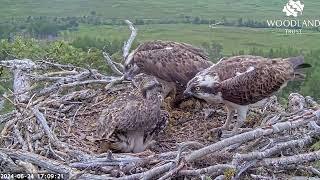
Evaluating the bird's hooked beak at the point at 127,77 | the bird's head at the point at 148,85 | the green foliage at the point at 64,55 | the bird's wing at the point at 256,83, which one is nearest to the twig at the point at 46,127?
the bird's head at the point at 148,85

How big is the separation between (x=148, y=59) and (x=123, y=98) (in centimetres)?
98

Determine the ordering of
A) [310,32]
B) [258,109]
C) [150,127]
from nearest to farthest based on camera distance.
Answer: [150,127]
[258,109]
[310,32]

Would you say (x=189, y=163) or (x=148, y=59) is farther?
(x=148, y=59)

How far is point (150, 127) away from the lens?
6.34 meters

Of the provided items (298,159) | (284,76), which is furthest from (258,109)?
(298,159)

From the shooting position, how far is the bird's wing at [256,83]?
624cm

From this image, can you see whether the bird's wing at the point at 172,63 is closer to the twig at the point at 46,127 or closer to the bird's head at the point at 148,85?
the bird's head at the point at 148,85

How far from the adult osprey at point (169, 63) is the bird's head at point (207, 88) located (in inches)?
36.1

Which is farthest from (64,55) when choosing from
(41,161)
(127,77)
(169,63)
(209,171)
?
(209,171)

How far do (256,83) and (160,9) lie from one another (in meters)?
51.1

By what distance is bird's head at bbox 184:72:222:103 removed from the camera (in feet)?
20.6

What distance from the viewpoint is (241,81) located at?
20.5ft

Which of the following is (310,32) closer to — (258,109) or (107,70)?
(107,70)

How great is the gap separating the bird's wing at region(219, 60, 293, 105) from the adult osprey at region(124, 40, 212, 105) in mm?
1079
